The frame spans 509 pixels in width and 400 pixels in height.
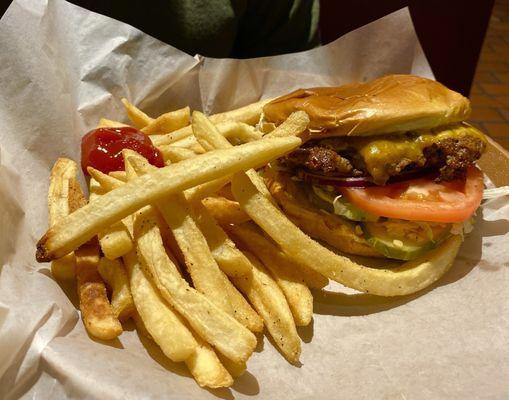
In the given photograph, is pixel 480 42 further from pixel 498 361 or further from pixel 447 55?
pixel 498 361

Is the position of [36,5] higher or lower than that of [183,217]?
higher

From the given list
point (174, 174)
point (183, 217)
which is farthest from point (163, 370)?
point (174, 174)

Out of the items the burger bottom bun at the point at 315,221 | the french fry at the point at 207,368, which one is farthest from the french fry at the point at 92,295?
the burger bottom bun at the point at 315,221

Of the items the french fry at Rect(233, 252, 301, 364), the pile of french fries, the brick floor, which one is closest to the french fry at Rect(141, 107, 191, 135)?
the pile of french fries

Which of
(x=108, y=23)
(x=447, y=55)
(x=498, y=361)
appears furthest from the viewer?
(x=447, y=55)

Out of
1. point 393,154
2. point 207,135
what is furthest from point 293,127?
point 393,154

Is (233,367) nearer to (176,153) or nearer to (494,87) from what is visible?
(176,153)

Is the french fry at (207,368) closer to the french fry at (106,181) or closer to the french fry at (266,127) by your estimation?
the french fry at (106,181)
